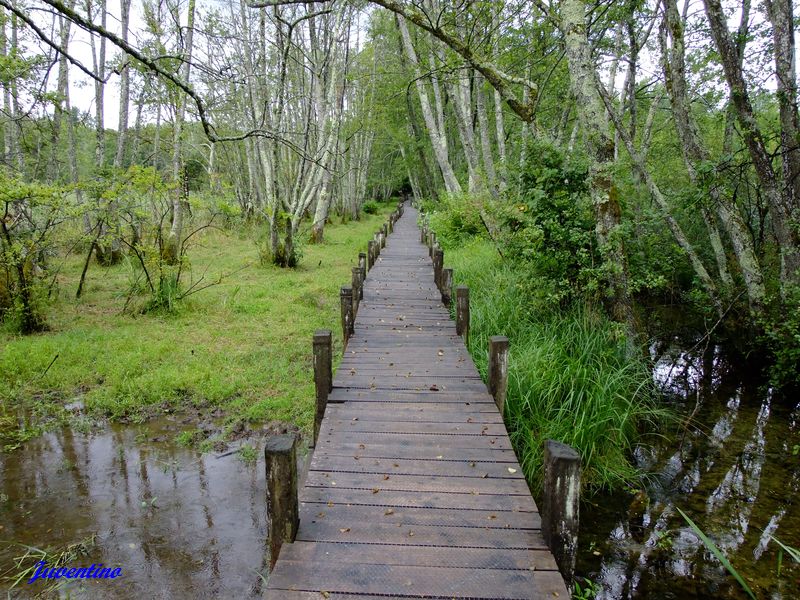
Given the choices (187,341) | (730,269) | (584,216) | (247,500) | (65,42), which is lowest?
(247,500)

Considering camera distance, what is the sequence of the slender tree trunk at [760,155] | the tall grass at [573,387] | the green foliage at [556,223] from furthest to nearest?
1. the slender tree trunk at [760,155]
2. the green foliage at [556,223]
3. the tall grass at [573,387]

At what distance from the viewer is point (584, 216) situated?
6.34 meters

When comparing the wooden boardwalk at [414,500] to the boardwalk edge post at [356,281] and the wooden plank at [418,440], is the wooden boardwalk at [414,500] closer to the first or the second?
the wooden plank at [418,440]

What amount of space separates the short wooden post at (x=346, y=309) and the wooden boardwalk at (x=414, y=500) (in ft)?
3.10

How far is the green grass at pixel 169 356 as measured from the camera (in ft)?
→ 20.7

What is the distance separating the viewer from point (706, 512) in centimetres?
460

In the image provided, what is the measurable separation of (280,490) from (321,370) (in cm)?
202

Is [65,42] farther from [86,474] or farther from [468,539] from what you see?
[468,539]

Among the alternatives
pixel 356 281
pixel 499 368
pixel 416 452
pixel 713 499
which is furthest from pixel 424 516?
pixel 356 281

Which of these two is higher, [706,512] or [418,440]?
[418,440]

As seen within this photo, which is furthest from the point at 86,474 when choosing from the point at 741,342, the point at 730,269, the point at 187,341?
the point at 730,269

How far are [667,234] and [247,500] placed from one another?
10.5 metres
